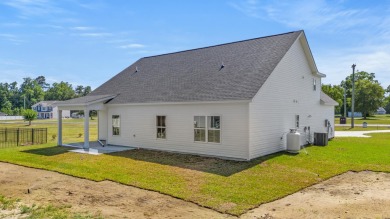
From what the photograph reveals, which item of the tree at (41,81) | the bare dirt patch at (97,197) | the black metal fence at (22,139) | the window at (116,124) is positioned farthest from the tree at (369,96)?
the tree at (41,81)

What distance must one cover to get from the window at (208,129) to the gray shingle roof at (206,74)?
3.16 ft

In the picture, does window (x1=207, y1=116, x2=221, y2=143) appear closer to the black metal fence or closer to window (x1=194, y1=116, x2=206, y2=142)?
window (x1=194, y1=116, x2=206, y2=142)

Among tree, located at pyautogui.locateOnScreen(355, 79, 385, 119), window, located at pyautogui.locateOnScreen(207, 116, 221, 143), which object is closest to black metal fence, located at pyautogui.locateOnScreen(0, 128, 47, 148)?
window, located at pyautogui.locateOnScreen(207, 116, 221, 143)

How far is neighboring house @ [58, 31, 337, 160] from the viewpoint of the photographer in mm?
12656

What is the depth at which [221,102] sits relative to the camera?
41.3 ft

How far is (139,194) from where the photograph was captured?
780 centimetres

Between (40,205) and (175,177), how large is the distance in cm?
414

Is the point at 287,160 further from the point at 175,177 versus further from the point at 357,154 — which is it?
the point at 175,177

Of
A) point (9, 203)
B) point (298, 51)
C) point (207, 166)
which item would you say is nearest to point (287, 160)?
point (207, 166)

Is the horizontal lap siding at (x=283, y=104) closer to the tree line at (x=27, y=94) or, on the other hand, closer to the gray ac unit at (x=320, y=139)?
the gray ac unit at (x=320, y=139)

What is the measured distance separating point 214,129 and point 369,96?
64.3 meters

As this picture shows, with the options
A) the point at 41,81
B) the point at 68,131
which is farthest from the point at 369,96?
the point at 41,81

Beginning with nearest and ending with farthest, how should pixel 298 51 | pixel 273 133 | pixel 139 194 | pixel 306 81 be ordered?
1. pixel 139 194
2. pixel 273 133
3. pixel 298 51
4. pixel 306 81

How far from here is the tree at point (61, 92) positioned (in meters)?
109
